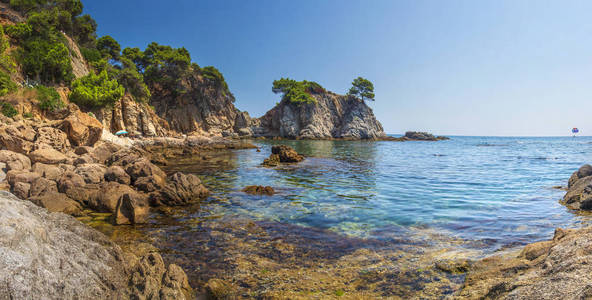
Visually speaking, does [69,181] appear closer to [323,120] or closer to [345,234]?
[345,234]

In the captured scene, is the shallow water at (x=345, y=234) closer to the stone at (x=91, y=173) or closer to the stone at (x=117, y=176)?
the stone at (x=117, y=176)

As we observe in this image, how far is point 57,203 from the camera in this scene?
794 centimetres

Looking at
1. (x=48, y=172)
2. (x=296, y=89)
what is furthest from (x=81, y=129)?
(x=296, y=89)

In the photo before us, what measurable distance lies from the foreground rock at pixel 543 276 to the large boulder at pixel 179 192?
Answer: 8.89 metres

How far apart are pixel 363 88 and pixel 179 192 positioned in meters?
92.5

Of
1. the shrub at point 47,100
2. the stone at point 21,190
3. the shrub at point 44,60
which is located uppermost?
the shrub at point 44,60

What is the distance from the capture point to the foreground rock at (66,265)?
248 cm

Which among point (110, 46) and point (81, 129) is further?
point (110, 46)

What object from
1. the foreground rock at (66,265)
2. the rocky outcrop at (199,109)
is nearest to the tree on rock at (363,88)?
the rocky outcrop at (199,109)

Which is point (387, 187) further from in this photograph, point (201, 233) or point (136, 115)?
point (136, 115)

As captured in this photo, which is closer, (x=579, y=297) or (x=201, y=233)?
(x=579, y=297)

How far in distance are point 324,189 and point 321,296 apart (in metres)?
8.73

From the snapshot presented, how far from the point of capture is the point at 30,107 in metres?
23.9

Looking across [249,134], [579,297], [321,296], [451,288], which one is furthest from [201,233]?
[249,134]
